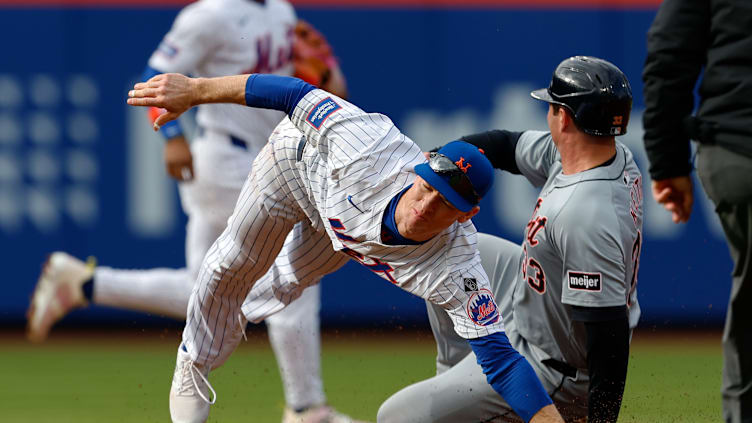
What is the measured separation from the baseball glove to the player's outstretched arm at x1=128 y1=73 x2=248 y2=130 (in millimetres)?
2654

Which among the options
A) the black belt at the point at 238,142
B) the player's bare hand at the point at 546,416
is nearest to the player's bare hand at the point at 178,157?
the black belt at the point at 238,142

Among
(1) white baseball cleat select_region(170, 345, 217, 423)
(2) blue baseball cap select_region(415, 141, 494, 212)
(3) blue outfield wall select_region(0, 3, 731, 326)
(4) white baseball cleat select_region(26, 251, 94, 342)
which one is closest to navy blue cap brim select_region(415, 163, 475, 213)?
(2) blue baseball cap select_region(415, 141, 494, 212)

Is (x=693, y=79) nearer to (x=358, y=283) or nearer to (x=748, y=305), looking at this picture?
(x=748, y=305)

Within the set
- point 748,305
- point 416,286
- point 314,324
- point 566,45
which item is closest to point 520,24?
point 566,45

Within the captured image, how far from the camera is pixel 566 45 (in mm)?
8672

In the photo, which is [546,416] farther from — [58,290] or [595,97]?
[58,290]

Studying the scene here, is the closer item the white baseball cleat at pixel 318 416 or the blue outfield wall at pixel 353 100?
the white baseball cleat at pixel 318 416

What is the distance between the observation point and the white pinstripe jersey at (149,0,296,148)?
5902 millimetres

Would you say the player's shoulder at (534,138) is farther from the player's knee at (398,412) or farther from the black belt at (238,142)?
the black belt at (238,142)

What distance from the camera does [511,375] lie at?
3.41m

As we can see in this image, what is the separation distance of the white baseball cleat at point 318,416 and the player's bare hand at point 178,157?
1429mm

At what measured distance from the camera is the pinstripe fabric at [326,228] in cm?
355

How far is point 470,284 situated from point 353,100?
5.41 meters

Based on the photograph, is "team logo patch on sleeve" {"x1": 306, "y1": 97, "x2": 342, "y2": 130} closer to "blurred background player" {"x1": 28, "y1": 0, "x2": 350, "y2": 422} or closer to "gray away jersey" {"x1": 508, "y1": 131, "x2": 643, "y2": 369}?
"gray away jersey" {"x1": 508, "y1": 131, "x2": 643, "y2": 369}
